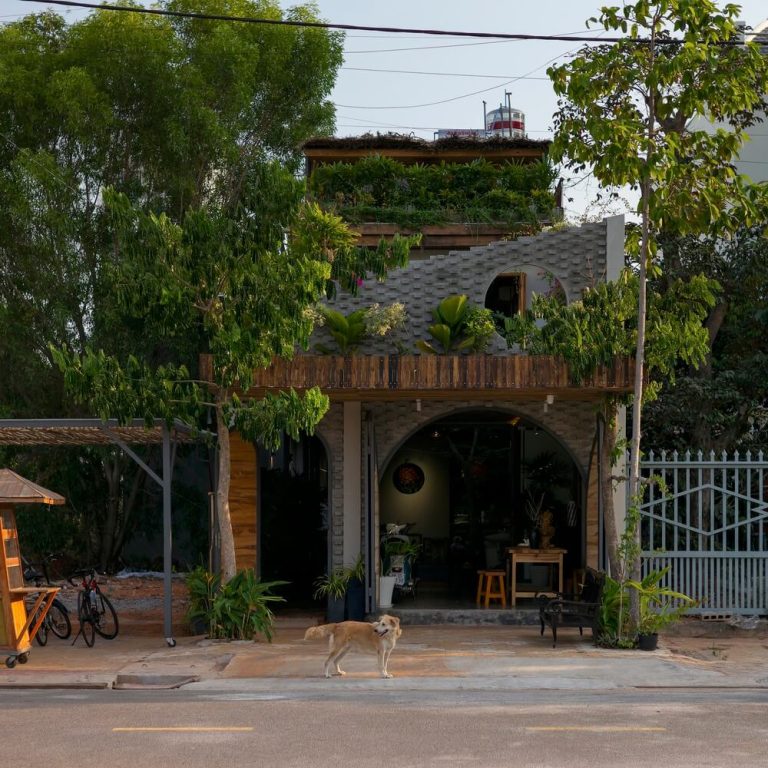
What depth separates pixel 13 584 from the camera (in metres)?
13.3

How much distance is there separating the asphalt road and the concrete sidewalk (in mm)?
A: 418

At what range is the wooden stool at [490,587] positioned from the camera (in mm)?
17422

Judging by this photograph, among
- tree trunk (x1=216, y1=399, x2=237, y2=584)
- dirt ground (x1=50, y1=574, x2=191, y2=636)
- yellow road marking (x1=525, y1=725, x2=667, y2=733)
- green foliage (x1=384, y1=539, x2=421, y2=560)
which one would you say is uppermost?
tree trunk (x1=216, y1=399, x2=237, y2=584)

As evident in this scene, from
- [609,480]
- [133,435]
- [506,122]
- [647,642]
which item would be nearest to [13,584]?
[133,435]

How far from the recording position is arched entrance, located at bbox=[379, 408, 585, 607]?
63.4 feet

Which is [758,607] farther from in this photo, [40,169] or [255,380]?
[40,169]

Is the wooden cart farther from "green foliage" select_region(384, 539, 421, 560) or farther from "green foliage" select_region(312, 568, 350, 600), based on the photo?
"green foliage" select_region(384, 539, 421, 560)

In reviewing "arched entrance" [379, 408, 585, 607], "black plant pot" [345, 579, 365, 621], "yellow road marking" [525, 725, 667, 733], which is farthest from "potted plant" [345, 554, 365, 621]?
"yellow road marking" [525, 725, 667, 733]

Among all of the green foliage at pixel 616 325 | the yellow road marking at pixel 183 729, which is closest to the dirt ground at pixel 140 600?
the green foliage at pixel 616 325

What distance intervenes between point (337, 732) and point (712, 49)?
915cm

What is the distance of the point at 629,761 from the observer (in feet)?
26.5

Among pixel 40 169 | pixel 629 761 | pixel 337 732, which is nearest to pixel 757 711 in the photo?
pixel 629 761

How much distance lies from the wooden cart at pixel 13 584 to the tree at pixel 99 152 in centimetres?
871

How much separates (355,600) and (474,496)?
5931 millimetres
